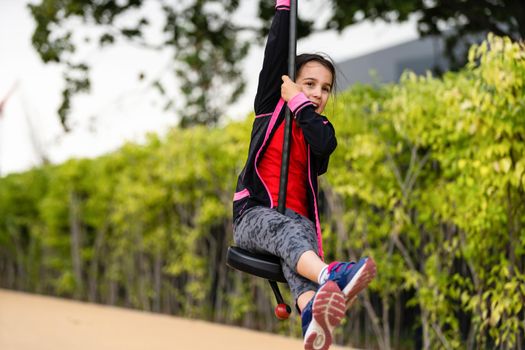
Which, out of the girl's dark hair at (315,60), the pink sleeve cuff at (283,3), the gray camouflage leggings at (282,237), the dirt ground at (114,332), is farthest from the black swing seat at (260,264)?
the dirt ground at (114,332)

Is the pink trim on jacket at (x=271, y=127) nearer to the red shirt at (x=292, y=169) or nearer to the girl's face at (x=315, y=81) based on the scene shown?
the red shirt at (x=292, y=169)

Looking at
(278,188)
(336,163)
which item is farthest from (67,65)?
(278,188)

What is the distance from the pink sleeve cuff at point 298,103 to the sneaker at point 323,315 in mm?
741

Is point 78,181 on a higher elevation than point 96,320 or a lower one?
higher

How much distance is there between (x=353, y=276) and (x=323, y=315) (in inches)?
6.8

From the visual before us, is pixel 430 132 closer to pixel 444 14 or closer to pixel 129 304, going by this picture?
pixel 444 14

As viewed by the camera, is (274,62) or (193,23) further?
(193,23)

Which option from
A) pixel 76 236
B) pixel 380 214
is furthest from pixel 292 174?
pixel 76 236

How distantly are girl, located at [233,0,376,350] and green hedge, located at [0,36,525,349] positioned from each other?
1897 mm

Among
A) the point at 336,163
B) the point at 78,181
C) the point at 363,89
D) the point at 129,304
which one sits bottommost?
the point at 129,304

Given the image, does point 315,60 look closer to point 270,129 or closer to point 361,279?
point 270,129

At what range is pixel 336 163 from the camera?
6984 millimetres

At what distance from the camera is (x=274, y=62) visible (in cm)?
341

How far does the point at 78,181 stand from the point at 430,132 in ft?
25.9
